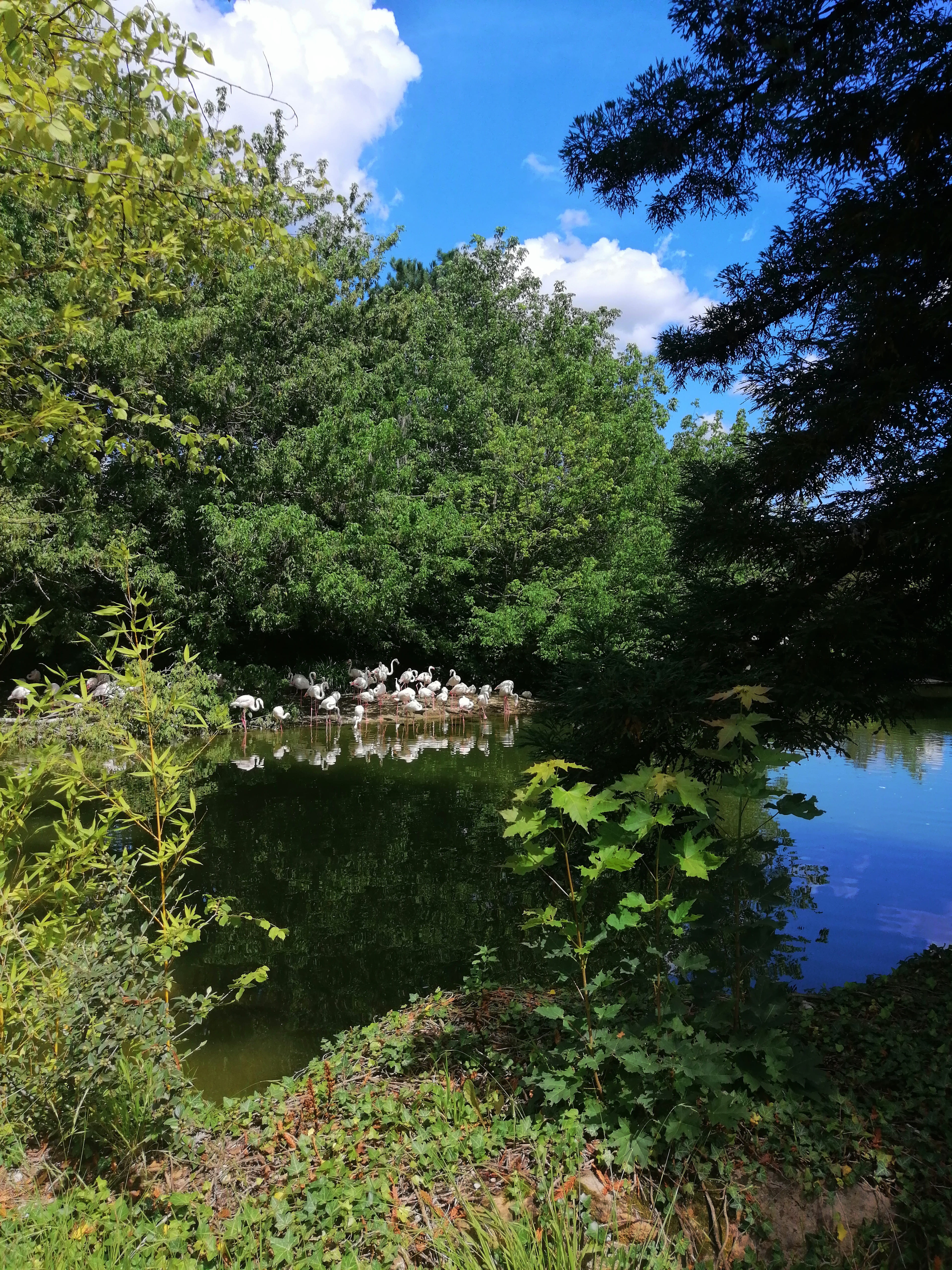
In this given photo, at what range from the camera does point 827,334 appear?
4105 millimetres

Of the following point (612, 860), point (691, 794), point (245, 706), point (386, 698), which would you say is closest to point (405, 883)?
point (612, 860)

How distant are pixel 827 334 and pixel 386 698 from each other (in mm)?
11789

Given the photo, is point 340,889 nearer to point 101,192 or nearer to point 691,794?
point 691,794

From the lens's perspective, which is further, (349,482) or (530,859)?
(349,482)

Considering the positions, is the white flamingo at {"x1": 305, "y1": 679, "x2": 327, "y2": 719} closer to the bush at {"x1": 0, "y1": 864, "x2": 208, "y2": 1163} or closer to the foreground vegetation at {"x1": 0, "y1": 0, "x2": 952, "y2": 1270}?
the foreground vegetation at {"x1": 0, "y1": 0, "x2": 952, "y2": 1270}

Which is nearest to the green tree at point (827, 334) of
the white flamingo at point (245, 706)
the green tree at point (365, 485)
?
the green tree at point (365, 485)

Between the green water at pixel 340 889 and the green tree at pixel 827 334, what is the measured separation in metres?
1.70

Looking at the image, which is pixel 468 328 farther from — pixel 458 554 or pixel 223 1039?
pixel 223 1039

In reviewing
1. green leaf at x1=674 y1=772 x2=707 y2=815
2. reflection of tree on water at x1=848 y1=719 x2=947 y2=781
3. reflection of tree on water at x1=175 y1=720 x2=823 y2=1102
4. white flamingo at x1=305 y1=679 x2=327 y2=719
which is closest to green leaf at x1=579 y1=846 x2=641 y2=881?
green leaf at x1=674 y1=772 x2=707 y2=815

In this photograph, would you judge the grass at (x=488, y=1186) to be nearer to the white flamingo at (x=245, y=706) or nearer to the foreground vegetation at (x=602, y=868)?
the foreground vegetation at (x=602, y=868)

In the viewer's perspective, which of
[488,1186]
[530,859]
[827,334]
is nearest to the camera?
[488,1186]

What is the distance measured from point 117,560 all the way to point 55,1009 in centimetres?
151

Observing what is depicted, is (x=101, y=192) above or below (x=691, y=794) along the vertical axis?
above

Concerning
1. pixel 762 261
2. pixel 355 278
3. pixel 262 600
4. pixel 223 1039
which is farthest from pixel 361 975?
pixel 355 278
